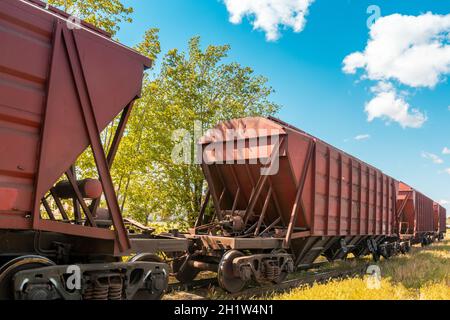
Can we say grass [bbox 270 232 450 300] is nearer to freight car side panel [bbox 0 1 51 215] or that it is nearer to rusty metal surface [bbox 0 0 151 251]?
rusty metal surface [bbox 0 0 151 251]

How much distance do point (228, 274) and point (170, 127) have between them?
24.3ft

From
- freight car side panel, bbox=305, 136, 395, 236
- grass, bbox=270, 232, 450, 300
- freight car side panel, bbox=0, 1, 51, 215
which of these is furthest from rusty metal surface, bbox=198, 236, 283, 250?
freight car side panel, bbox=0, 1, 51, 215

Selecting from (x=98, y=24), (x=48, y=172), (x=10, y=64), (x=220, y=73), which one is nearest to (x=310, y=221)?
(x=48, y=172)

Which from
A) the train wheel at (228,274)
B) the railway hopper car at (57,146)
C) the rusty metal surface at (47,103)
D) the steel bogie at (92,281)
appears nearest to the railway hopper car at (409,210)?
the train wheel at (228,274)

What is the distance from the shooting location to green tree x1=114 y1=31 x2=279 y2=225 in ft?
39.3

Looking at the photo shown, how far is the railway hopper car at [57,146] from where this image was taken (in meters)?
3.70

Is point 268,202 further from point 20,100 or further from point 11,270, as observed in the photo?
point 20,100

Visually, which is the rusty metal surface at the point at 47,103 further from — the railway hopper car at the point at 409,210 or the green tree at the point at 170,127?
the railway hopper car at the point at 409,210

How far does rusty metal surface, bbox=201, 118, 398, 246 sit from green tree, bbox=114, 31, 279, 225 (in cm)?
352

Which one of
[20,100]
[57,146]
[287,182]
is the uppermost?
[20,100]

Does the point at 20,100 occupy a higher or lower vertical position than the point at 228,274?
higher

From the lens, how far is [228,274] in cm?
684

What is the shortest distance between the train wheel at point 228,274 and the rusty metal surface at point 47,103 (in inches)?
98.6

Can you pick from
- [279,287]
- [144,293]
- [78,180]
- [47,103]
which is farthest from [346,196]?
[47,103]
